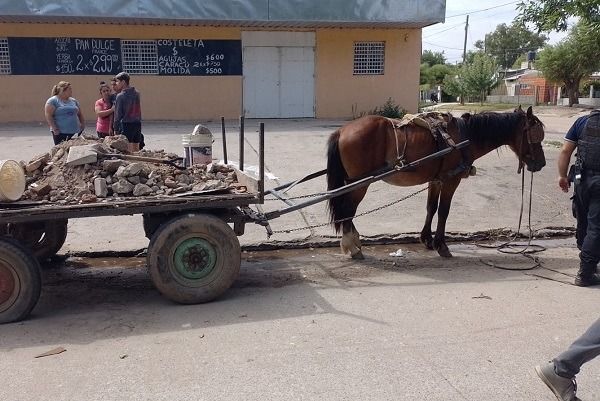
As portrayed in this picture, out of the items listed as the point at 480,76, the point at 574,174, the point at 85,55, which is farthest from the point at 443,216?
the point at 480,76

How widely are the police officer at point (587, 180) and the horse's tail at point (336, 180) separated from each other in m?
2.23

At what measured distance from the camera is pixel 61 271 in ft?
19.0

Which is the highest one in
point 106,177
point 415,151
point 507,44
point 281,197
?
point 507,44

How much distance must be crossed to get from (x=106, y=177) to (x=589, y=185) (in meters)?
4.49

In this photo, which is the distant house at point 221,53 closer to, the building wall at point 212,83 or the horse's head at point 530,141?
the building wall at point 212,83

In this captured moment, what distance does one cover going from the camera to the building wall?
1752 centimetres

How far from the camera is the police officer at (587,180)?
507 cm

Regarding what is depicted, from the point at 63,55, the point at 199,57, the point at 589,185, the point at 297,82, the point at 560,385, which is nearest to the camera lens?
the point at 560,385

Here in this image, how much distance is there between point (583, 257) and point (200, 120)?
15414mm

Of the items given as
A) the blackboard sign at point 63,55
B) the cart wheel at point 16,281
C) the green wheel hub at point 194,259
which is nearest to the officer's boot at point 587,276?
the green wheel hub at point 194,259

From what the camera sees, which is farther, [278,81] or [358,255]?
[278,81]

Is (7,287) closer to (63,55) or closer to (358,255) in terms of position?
(358,255)

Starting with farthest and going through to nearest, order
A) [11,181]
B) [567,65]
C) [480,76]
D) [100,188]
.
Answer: [480,76]
[567,65]
[100,188]
[11,181]

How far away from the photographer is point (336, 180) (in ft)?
20.1
